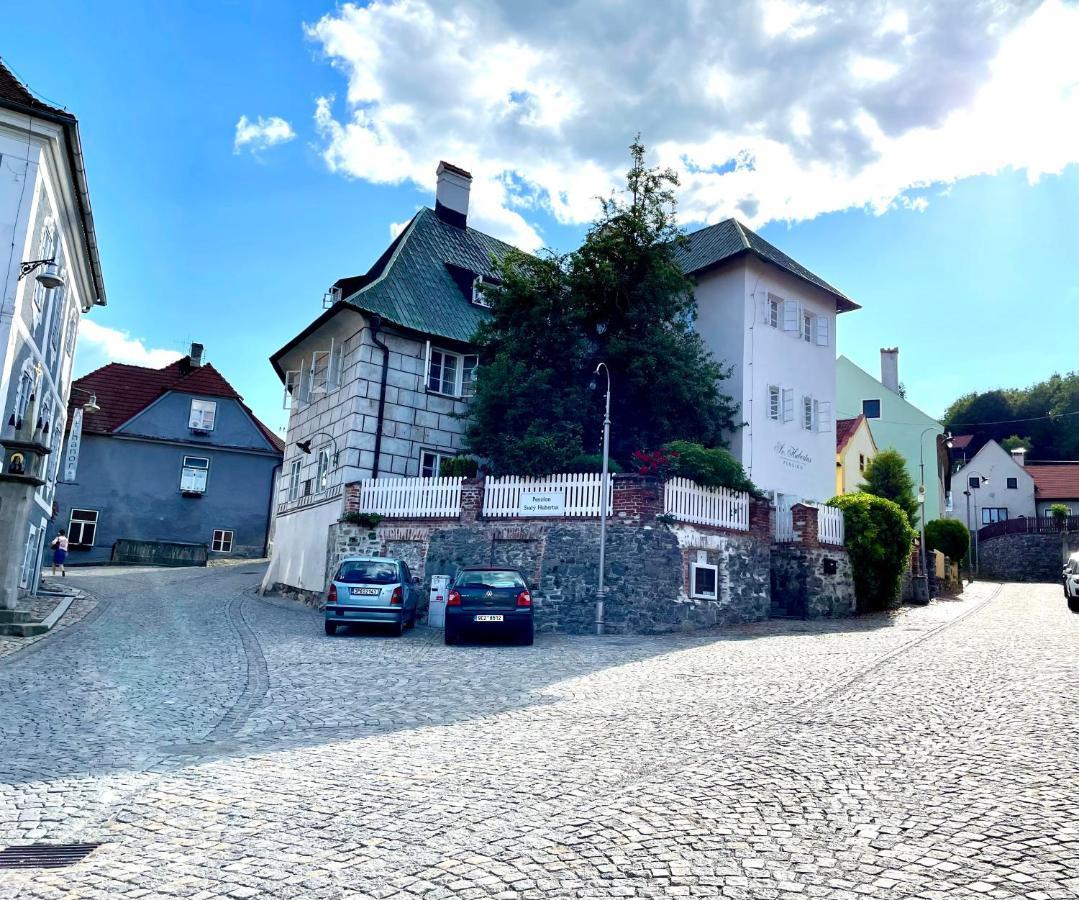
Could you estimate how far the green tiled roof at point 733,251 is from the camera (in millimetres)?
29094

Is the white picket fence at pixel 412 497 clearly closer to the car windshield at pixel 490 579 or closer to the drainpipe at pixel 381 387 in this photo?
the drainpipe at pixel 381 387

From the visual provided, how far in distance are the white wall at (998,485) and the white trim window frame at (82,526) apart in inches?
2141

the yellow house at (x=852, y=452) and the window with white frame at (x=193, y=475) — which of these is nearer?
the yellow house at (x=852, y=452)

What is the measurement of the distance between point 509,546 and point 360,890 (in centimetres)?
1610

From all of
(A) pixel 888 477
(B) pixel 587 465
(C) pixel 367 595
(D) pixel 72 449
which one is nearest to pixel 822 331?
(A) pixel 888 477

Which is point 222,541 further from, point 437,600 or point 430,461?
point 437,600

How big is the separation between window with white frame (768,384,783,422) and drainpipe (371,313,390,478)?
39.8 ft

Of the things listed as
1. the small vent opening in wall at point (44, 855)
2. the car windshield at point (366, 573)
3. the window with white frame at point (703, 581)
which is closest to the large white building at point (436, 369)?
the car windshield at point (366, 573)

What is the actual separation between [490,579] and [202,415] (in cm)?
2999

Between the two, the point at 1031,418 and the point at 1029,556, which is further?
the point at 1031,418

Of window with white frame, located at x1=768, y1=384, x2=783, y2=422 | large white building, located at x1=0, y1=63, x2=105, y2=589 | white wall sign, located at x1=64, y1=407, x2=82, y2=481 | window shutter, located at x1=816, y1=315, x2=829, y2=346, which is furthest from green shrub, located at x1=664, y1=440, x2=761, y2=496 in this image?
white wall sign, located at x1=64, y1=407, x2=82, y2=481

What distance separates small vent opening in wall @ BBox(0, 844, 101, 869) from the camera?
17.0 feet

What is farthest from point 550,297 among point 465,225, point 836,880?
point 836,880

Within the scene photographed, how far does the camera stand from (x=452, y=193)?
1351 inches
